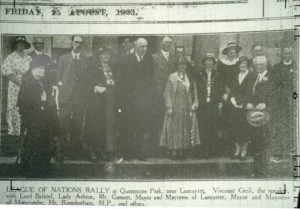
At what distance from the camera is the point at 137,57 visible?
148cm

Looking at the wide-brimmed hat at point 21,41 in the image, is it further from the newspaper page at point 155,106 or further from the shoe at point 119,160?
the shoe at point 119,160

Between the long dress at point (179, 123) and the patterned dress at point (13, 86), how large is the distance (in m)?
0.51

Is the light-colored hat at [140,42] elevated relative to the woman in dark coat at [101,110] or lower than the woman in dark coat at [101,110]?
elevated

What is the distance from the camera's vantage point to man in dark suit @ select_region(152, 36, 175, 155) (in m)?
1.46

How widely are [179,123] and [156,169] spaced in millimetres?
178

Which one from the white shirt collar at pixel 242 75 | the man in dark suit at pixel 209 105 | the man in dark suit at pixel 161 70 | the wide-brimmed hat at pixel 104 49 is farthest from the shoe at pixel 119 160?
the white shirt collar at pixel 242 75

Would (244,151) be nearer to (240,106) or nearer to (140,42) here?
(240,106)

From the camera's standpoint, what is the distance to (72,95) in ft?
4.85

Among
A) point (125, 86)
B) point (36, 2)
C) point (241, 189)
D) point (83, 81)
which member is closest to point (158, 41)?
point (125, 86)

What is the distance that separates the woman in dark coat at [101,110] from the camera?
1.46 meters

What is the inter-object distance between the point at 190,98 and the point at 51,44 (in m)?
0.53

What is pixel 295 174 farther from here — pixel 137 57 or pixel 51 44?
pixel 51 44

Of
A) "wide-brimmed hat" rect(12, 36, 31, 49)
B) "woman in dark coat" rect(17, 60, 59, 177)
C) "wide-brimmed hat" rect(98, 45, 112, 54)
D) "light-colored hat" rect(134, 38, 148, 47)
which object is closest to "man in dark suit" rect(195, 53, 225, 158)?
"light-colored hat" rect(134, 38, 148, 47)

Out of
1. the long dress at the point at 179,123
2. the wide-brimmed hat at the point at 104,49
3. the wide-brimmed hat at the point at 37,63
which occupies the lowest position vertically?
A: the long dress at the point at 179,123
